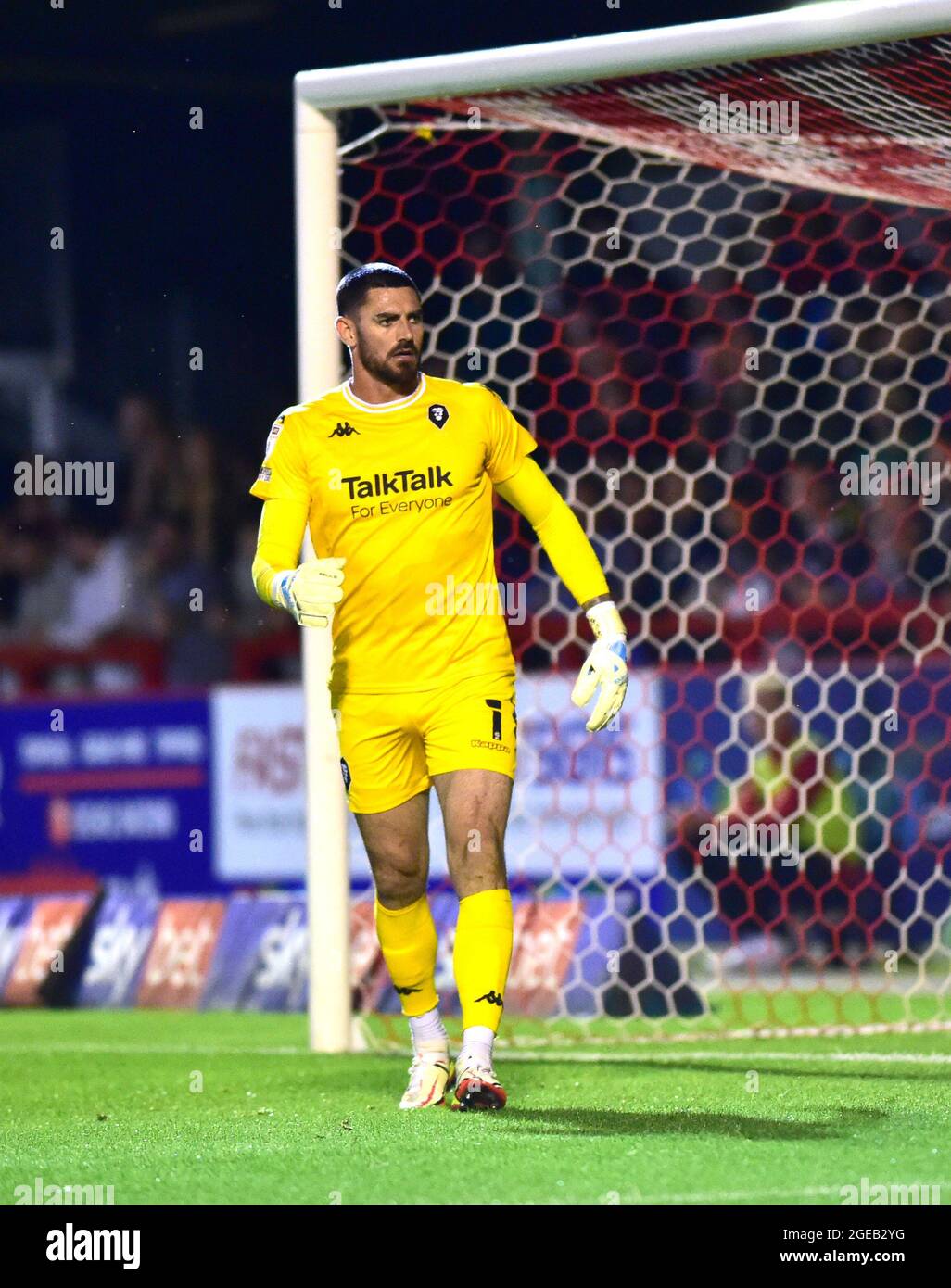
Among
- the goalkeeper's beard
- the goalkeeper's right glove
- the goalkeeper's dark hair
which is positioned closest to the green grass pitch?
the goalkeeper's right glove

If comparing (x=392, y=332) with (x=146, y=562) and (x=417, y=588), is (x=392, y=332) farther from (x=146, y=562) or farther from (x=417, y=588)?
(x=146, y=562)

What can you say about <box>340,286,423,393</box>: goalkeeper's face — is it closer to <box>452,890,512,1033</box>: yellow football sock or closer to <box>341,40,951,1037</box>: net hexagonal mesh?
<box>452,890,512,1033</box>: yellow football sock

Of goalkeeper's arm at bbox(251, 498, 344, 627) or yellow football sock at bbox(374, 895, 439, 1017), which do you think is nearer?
goalkeeper's arm at bbox(251, 498, 344, 627)

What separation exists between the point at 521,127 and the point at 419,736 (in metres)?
2.52

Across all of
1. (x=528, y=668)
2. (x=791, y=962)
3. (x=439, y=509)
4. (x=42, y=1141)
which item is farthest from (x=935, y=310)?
(x=42, y=1141)

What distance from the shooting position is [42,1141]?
16.6 feet

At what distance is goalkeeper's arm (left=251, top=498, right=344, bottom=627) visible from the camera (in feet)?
16.8

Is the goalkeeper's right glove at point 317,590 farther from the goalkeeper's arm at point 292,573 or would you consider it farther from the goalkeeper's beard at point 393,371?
the goalkeeper's beard at point 393,371

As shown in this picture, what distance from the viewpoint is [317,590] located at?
16.8ft

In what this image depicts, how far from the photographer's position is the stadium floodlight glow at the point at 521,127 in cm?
652

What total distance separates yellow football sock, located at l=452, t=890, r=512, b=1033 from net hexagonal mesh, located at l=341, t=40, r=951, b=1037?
2.51 meters

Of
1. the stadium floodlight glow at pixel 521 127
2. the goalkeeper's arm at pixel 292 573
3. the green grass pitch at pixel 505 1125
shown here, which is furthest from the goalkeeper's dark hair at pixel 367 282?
the green grass pitch at pixel 505 1125

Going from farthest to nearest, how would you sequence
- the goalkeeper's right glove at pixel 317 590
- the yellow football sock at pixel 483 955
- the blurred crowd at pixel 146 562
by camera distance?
the blurred crowd at pixel 146 562 → the yellow football sock at pixel 483 955 → the goalkeeper's right glove at pixel 317 590

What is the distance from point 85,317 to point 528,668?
22.5ft
